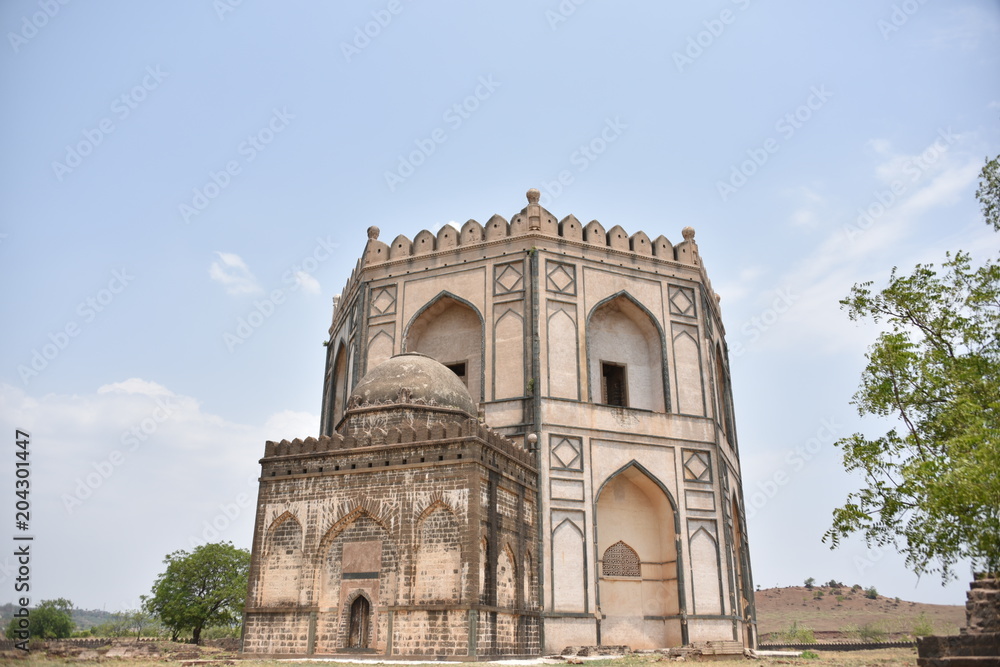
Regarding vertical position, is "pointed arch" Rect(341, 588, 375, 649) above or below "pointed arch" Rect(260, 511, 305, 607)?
below

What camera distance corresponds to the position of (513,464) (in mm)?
17266

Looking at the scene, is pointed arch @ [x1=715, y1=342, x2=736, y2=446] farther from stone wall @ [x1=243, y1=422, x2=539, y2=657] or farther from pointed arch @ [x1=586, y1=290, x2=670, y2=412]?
stone wall @ [x1=243, y1=422, x2=539, y2=657]

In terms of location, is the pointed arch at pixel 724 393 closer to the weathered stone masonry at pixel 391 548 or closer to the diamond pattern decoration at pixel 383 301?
the weathered stone masonry at pixel 391 548

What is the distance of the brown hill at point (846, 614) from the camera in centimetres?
3941

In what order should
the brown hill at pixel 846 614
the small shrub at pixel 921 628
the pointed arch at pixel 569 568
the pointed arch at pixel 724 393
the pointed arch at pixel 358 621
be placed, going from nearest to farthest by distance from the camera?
1. the pointed arch at pixel 358 621
2. the pointed arch at pixel 569 568
3. the pointed arch at pixel 724 393
4. the small shrub at pixel 921 628
5. the brown hill at pixel 846 614

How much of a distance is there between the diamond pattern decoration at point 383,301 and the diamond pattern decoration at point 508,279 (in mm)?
3176

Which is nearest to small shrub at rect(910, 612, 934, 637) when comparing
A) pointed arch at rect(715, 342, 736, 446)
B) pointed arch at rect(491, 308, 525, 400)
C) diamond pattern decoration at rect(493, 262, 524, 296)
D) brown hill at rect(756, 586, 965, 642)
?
brown hill at rect(756, 586, 965, 642)

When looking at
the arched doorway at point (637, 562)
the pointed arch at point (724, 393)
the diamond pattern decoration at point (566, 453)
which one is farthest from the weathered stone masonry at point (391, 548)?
the pointed arch at point (724, 393)

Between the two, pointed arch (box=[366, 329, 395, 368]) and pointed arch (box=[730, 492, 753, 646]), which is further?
pointed arch (box=[366, 329, 395, 368])

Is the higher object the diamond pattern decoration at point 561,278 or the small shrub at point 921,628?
the diamond pattern decoration at point 561,278

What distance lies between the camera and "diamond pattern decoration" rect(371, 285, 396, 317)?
22703 millimetres

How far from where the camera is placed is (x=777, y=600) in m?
55.7

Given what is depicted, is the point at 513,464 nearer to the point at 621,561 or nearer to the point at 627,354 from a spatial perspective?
the point at 621,561

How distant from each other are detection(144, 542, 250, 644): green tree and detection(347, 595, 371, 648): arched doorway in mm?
19868
